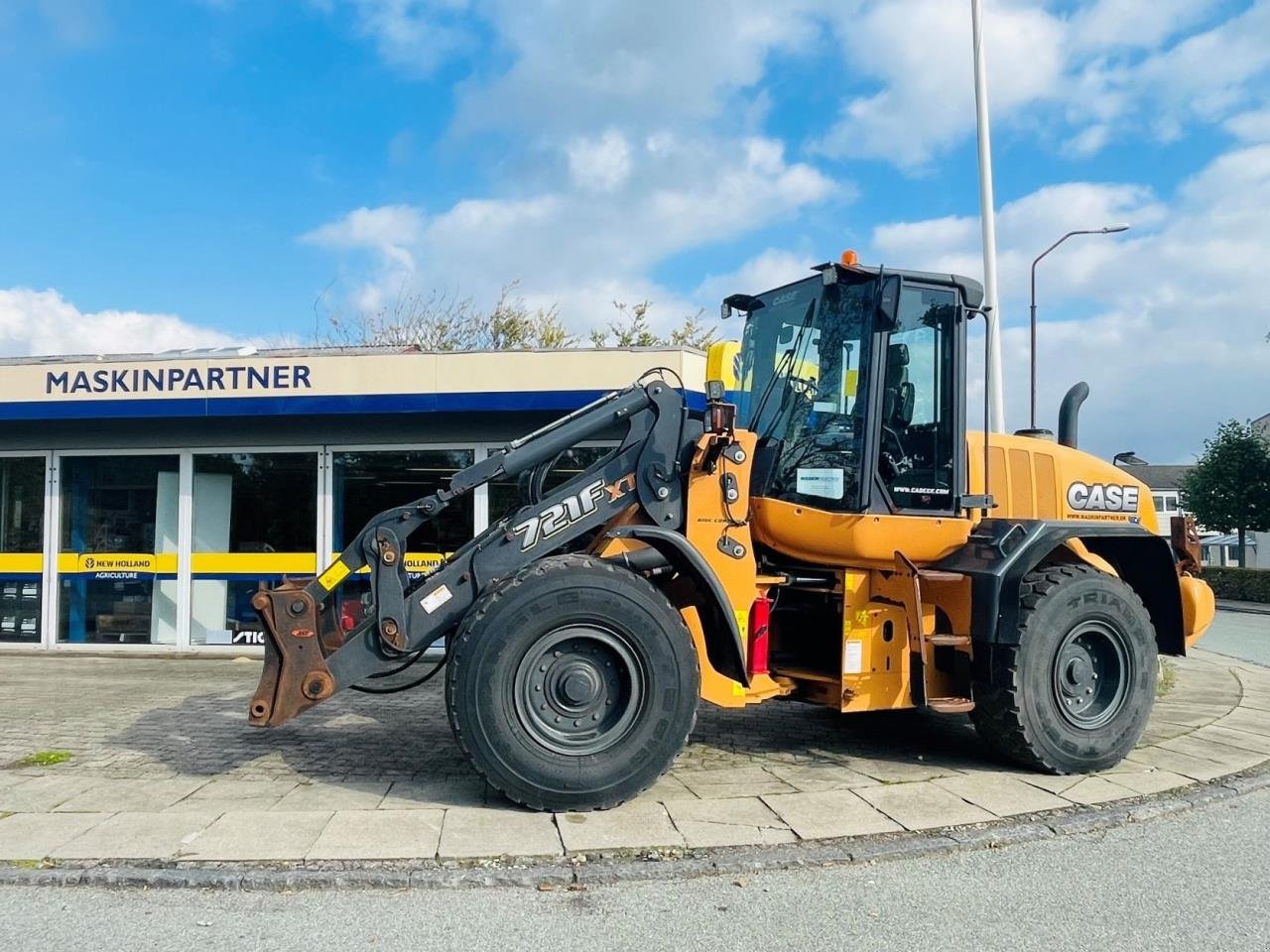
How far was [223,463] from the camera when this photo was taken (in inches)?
472

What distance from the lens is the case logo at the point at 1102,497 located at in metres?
6.82

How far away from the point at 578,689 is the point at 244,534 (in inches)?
312

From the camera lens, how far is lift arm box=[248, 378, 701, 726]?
215 inches

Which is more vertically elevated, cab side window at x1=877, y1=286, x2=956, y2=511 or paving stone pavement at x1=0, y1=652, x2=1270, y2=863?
cab side window at x1=877, y1=286, x2=956, y2=511

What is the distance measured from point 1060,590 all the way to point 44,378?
437 inches

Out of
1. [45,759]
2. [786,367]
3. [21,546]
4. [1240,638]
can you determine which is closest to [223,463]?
[21,546]

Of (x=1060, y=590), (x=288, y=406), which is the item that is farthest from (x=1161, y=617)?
(x=288, y=406)

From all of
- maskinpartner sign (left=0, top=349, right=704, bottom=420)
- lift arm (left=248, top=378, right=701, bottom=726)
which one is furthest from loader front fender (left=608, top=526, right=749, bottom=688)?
maskinpartner sign (left=0, top=349, right=704, bottom=420)

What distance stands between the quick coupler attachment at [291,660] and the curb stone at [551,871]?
1.06 m

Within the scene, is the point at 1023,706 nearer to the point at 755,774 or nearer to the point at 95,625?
the point at 755,774

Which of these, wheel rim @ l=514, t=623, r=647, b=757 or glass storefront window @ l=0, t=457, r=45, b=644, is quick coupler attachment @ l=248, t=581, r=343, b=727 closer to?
wheel rim @ l=514, t=623, r=647, b=757

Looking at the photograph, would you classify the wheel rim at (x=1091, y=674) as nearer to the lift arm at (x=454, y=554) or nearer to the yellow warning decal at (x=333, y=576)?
the lift arm at (x=454, y=554)

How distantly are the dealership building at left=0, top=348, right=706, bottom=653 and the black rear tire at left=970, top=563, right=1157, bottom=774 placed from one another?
224 inches

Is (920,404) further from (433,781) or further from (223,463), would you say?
(223,463)
